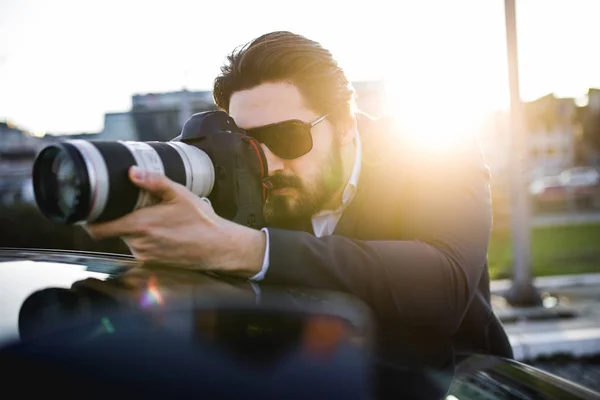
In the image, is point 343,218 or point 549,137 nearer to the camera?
point 343,218

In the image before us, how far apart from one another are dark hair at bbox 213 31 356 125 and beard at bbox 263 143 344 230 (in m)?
0.29

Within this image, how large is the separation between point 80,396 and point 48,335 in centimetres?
15

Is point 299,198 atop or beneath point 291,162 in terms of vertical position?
beneath

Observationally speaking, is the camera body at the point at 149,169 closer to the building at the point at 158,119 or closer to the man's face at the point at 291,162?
the man's face at the point at 291,162

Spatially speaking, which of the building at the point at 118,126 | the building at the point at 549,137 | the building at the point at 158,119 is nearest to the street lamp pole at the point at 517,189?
the building at the point at 158,119

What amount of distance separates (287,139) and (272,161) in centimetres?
11

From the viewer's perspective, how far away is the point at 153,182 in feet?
3.89

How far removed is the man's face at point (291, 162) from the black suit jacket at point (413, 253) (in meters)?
0.18

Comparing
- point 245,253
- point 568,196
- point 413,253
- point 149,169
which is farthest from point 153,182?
point 568,196

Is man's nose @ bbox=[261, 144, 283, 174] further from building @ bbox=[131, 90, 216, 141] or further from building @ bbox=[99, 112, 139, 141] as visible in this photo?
building @ bbox=[99, 112, 139, 141]

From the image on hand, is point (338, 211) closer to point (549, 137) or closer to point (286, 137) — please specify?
point (286, 137)

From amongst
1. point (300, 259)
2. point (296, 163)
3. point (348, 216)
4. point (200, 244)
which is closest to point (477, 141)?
point (348, 216)

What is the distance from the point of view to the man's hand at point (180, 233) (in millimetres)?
1215

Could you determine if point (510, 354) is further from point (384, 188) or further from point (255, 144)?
point (255, 144)
